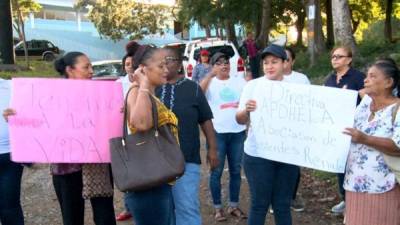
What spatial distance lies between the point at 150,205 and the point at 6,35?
19114 millimetres

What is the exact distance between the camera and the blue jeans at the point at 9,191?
406 cm

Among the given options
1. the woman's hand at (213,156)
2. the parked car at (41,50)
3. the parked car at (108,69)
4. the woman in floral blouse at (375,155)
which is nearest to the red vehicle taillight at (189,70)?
the parked car at (108,69)

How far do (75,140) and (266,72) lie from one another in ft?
5.18

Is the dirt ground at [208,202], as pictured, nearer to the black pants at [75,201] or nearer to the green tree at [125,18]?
the black pants at [75,201]

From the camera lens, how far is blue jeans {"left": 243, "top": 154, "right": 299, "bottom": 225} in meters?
4.03

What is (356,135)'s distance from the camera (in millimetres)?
3402

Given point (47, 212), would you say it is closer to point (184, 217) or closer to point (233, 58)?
point (184, 217)

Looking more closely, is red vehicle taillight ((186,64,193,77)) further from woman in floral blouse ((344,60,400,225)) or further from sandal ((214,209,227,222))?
woman in floral blouse ((344,60,400,225))

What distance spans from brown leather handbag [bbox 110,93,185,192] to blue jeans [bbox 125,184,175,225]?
12 cm

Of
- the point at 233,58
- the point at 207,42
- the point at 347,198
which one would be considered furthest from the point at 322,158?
the point at 207,42

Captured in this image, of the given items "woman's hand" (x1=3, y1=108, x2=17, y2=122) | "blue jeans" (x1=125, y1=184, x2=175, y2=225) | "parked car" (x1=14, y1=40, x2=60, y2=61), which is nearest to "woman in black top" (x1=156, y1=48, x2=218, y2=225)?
"blue jeans" (x1=125, y1=184, x2=175, y2=225)

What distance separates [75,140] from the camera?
3.81 metres

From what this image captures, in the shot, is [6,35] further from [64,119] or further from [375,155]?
[375,155]

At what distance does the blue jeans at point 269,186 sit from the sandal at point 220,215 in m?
1.41
